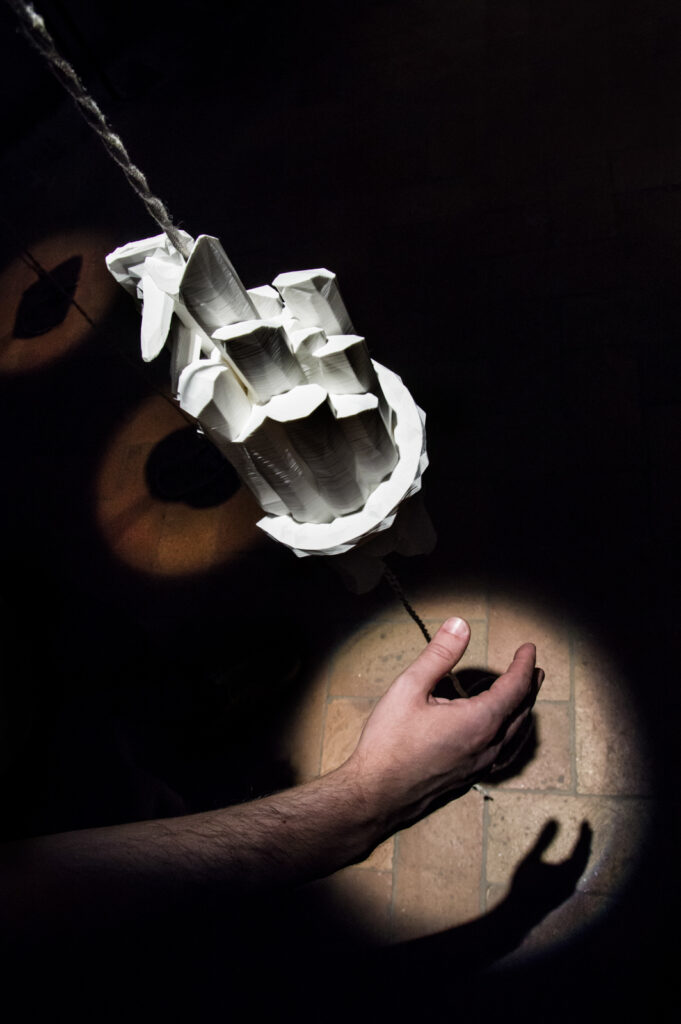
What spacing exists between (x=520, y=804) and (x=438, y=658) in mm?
1055

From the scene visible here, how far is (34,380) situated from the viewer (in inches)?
154

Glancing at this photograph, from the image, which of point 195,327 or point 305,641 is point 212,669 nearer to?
point 305,641

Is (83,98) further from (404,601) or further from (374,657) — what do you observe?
(374,657)

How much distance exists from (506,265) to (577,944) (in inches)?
107

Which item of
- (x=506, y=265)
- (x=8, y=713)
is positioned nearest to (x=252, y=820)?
(x=8, y=713)

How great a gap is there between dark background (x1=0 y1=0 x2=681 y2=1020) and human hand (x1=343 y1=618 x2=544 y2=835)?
772 millimetres

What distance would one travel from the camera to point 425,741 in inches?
57.4

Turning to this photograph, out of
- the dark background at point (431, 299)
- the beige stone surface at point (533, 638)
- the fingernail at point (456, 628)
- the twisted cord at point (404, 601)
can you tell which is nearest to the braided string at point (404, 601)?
the twisted cord at point (404, 601)

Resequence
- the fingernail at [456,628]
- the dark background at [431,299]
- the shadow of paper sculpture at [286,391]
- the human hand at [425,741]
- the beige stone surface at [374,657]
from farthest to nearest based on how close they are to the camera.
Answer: the beige stone surface at [374,657] < the dark background at [431,299] < the fingernail at [456,628] < the human hand at [425,741] < the shadow of paper sculpture at [286,391]

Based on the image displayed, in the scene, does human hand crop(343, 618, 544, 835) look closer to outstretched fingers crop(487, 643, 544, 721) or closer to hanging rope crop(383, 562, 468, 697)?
outstretched fingers crop(487, 643, 544, 721)

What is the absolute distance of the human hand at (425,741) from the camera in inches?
57.4

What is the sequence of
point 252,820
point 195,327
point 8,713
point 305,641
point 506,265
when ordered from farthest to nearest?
point 506,265 → point 305,641 → point 8,713 → point 252,820 → point 195,327

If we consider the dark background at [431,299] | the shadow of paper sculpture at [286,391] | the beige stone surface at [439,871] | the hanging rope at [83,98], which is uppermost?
the hanging rope at [83,98]

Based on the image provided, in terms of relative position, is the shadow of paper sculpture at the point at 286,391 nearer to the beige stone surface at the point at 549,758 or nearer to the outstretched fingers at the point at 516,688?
the outstretched fingers at the point at 516,688
